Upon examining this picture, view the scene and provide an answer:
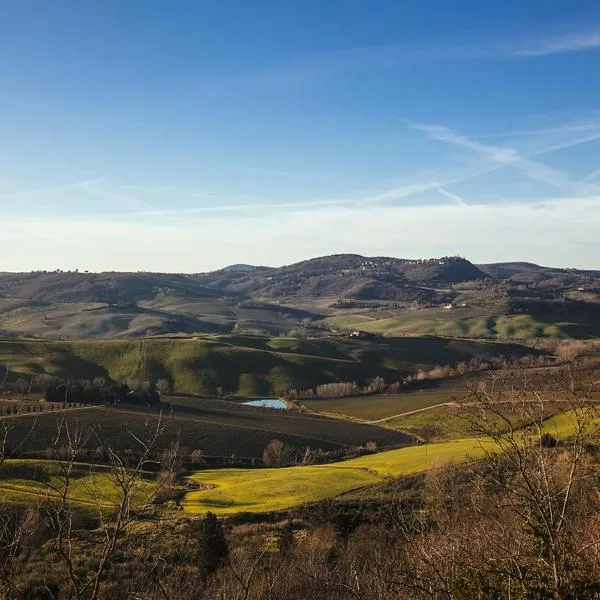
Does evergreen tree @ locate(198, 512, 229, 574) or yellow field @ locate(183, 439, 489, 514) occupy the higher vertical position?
evergreen tree @ locate(198, 512, 229, 574)

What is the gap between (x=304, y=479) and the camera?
57656 millimetres

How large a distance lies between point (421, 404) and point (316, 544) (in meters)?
75.6

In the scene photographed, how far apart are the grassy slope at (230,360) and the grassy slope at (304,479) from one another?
5965cm

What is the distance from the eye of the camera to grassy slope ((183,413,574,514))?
50.6 metres

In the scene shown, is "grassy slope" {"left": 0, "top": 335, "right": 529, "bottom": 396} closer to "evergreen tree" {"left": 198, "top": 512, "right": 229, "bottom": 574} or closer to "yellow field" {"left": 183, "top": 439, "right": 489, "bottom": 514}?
"yellow field" {"left": 183, "top": 439, "right": 489, "bottom": 514}

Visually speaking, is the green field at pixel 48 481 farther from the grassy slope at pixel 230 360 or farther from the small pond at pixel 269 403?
the grassy slope at pixel 230 360

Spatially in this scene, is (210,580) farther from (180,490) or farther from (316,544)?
(180,490)

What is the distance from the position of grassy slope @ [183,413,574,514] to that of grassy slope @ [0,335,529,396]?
59.7 meters

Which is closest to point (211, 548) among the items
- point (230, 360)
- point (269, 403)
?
point (269, 403)

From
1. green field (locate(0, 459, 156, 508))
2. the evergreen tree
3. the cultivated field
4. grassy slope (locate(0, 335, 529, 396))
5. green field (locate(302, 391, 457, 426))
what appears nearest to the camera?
the evergreen tree

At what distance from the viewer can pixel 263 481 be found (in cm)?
5844

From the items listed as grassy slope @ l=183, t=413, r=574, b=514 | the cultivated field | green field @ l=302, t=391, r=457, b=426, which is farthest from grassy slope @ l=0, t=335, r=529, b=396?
grassy slope @ l=183, t=413, r=574, b=514

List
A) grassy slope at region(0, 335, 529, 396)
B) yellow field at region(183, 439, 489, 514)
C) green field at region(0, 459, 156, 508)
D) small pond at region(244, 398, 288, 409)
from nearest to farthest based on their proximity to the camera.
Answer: green field at region(0, 459, 156, 508) → yellow field at region(183, 439, 489, 514) → small pond at region(244, 398, 288, 409) → grassy slope at region(0, 335, 529, 396)

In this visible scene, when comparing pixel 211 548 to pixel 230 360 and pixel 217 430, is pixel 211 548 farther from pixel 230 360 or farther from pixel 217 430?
pixel 230 360
